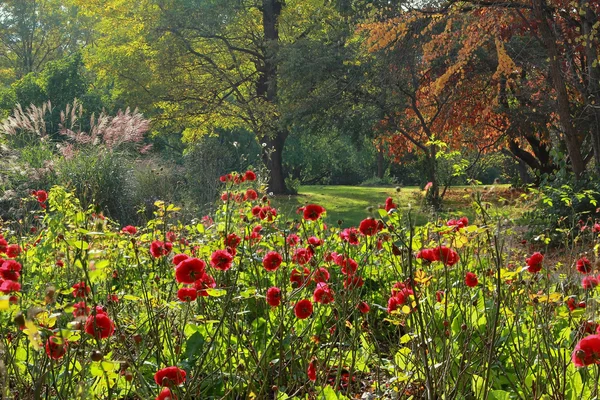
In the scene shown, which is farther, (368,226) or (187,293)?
(368,226)

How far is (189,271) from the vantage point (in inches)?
66.6

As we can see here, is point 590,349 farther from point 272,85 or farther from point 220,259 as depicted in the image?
point 272,85

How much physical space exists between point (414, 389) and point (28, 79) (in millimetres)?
23019

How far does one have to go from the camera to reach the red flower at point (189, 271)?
5.50ft

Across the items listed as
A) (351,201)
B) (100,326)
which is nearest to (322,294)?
(100,326)

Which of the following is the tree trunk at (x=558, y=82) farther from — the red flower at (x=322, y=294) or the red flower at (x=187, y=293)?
the red flower at (x=187, y=293)

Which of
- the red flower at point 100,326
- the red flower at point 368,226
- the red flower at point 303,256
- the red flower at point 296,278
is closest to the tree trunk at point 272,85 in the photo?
the red flower at point 303,256

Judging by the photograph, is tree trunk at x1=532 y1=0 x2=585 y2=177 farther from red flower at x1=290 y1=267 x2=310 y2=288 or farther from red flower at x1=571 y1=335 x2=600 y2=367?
red flower at x1=571 y1=335 x2=600 y2=367

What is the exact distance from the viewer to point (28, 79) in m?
22.6

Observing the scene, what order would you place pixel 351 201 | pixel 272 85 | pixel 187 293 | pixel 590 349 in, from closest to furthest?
1. pixel 590 349
2. pixel 187 293
3. pixel 351 201
4. pixel 272 85

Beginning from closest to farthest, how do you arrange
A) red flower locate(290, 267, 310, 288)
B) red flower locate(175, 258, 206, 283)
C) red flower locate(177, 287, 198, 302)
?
1. red flower locate(175, 258, 206, 283)
2. red flower locate(177, 287, 198, 302)
3. red flower locate(290, 267, 310, 288)

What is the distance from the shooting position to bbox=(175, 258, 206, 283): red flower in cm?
168

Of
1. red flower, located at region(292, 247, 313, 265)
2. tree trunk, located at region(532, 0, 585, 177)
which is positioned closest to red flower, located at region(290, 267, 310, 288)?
red flower, located at region(292, 247, 313, 265)

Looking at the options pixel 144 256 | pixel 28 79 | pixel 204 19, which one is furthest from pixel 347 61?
pixel 28 79
